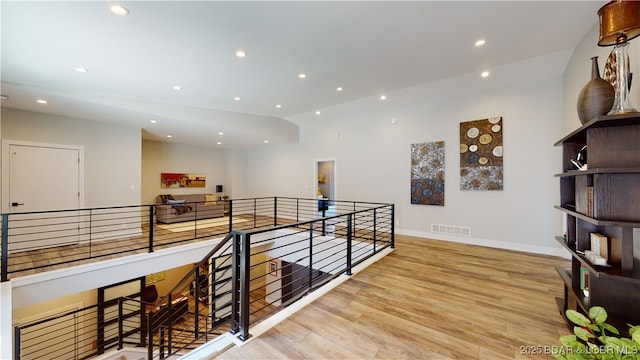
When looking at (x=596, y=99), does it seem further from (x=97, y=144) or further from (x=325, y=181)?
(x=97, y=144)

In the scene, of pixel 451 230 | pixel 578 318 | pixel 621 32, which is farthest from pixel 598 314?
pixel 451 230

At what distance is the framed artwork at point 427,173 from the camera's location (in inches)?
222

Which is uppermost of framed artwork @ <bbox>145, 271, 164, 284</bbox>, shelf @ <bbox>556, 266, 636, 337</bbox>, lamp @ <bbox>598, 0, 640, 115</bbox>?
lamp @ <bbox>598, 0, 640, 115</bbox>

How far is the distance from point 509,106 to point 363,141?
127 inches

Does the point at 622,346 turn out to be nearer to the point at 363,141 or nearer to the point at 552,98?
the point at 552,98

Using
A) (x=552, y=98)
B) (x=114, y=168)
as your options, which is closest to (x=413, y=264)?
(x=552, y=98)

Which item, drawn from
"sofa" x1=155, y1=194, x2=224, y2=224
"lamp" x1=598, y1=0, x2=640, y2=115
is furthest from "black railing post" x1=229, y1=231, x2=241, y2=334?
"sofa" x1=155, y1=194, x2=224, y2=224

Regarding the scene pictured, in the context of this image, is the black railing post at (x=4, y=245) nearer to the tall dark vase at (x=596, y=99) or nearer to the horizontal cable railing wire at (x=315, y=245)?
the horizontal cable railing wire at (x=315, y=245)

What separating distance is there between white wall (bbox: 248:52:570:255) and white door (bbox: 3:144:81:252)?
5.54 meters

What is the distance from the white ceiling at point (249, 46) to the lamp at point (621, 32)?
107 centimetres

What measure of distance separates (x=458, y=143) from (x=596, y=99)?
3.84m

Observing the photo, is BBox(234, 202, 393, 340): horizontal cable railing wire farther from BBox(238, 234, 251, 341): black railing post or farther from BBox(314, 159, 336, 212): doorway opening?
BBox(314, 159, 336, 212): doorway opening

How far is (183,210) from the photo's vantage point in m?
7.76

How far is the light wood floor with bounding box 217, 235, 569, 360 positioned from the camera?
203cm
